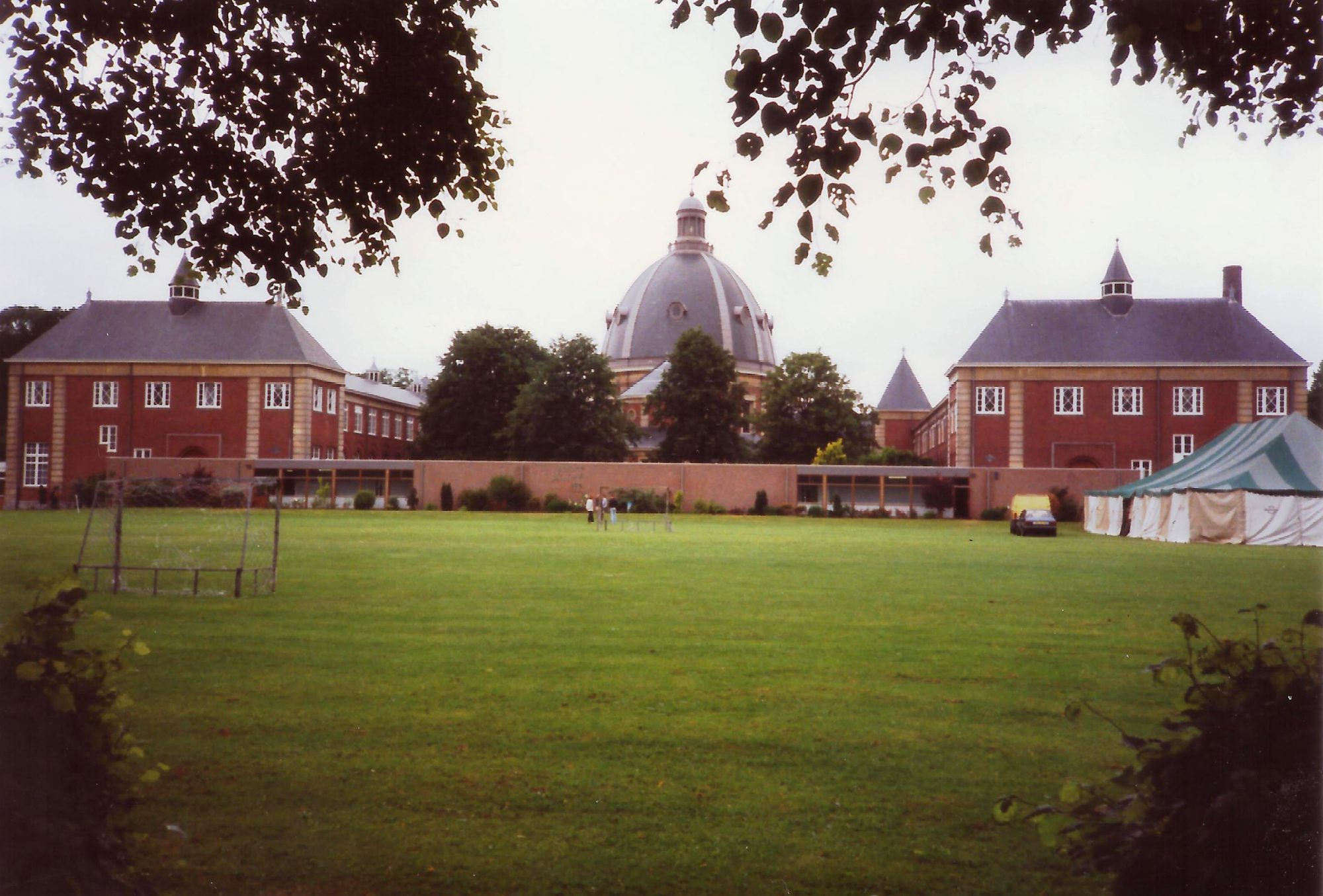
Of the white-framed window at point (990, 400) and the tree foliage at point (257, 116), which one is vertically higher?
the white-framed window at point (990, 400)

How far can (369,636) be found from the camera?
11.5m

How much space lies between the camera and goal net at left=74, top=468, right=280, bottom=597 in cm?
1591

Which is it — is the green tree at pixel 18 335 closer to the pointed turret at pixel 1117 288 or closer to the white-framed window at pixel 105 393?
the white-framed window at pixel 105 393

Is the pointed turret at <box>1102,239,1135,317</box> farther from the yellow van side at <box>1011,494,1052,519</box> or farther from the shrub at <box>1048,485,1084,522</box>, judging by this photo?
the yellow van side at <box>1011,494,1052,519</box>

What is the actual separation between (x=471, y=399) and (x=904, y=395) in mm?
46243

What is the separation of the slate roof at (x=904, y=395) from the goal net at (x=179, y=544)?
74.6 metres

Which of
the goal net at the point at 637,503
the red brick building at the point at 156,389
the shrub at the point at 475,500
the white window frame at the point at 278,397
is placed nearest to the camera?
the goal net at the point at 637,503

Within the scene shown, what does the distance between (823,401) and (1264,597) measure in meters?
62.5

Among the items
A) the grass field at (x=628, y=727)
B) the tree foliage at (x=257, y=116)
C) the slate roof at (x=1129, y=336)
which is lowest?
the grass field at (x=628, y=727)

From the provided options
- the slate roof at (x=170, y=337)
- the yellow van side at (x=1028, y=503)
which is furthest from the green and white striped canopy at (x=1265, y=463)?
the slate roof at (x=170, y=337)

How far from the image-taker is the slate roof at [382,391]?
75000 mm

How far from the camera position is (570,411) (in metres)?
72.3

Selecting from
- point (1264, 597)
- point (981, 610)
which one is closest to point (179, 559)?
point (981, 610)

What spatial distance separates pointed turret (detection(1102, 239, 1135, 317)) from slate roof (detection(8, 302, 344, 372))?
1809 inches
